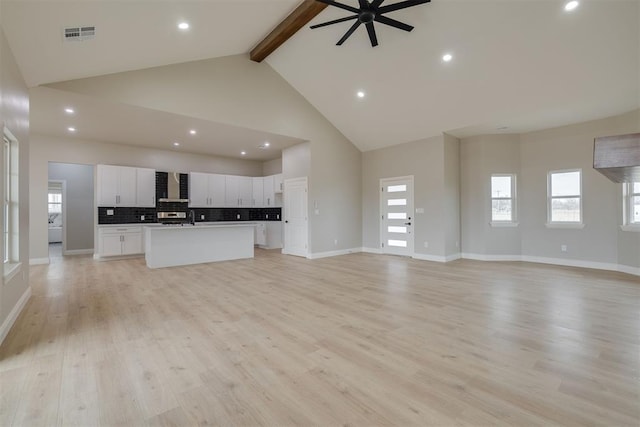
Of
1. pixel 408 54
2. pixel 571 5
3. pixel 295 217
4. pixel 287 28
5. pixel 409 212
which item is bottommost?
pixel 295 217

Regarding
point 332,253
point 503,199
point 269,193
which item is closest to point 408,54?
point 503,199

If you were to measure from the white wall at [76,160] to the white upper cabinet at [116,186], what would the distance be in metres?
0.38

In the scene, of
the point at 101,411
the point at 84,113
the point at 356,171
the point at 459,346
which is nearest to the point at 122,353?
the point at 101,411

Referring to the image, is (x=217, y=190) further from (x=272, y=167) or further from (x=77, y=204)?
(x=77, y=204)

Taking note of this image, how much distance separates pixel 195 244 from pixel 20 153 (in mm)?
3538

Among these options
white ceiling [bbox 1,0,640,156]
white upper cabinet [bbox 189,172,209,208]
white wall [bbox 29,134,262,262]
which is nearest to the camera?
white ceiling [bbox 1,0,640,156]

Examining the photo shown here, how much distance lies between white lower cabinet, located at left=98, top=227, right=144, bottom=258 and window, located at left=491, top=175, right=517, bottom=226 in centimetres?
867

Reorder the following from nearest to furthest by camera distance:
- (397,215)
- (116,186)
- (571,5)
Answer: (571,5) < (116,186) < (397,215)

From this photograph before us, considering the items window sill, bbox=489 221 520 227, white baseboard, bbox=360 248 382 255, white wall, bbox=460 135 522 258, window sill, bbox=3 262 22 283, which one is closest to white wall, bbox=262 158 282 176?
white baseboard, bbox=360 248 382 255

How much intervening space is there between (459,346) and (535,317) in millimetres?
1328

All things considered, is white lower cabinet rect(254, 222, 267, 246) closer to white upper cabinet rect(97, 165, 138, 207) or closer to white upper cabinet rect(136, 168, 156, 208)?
white upper cabinet rect(136, 168, 156, 208)

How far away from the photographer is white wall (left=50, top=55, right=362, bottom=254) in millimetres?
4930

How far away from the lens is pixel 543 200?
6496 mm

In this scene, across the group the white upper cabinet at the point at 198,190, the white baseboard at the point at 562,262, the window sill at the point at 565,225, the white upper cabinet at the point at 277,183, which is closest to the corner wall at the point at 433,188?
the white baseboard at the point at 562,262
